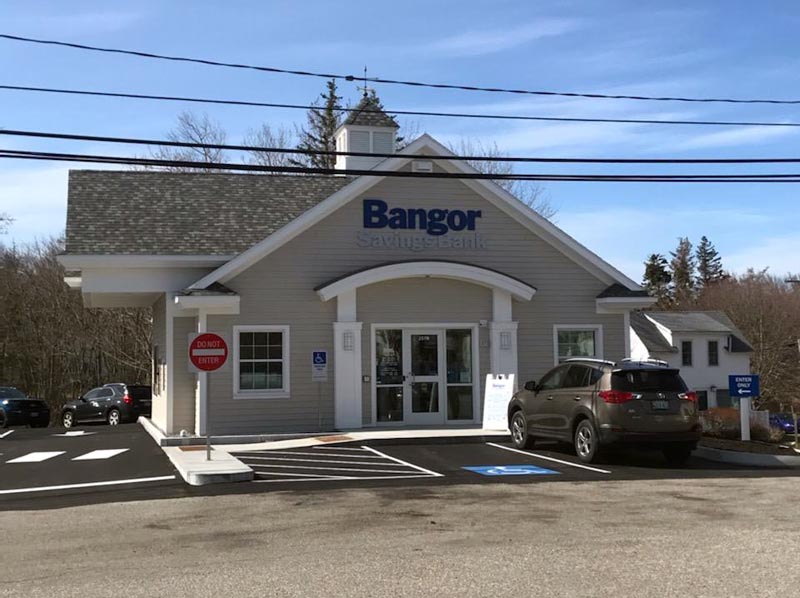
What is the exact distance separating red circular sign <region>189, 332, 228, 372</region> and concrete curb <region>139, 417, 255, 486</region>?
155 centimetres

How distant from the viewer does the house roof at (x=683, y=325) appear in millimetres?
56094

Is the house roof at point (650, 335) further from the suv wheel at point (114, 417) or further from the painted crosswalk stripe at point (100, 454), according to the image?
the painted crosswalk stripe at point (100, 454)

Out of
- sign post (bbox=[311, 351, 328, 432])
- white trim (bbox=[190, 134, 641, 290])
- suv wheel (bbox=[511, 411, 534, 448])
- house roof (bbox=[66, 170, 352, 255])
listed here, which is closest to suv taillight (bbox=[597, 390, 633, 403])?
suv wheel (bbox=[511, 411, 534, 448])

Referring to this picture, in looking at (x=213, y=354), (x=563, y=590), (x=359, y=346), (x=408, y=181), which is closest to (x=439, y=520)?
(x=563, y=590)

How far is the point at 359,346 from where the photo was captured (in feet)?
66.0

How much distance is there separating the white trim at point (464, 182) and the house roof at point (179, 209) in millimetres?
1198

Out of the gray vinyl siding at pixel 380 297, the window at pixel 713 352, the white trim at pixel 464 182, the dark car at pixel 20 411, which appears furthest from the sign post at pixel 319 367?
the window at pixel 713 352

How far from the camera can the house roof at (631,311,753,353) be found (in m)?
56.1

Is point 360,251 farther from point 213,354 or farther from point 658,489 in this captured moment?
point 658,489

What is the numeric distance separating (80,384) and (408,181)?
3405 cm

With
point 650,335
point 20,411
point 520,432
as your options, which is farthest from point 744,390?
point 650,335

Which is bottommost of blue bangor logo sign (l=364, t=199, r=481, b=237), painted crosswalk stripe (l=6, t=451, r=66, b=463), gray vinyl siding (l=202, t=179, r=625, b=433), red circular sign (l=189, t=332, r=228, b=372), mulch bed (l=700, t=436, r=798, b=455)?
painted crosswalk stripe (l=6, t=451, r=66, b=463)

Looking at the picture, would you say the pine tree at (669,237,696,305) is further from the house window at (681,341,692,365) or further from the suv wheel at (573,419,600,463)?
the suv wheel at (573,419,600,463)

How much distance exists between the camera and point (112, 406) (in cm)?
3241
